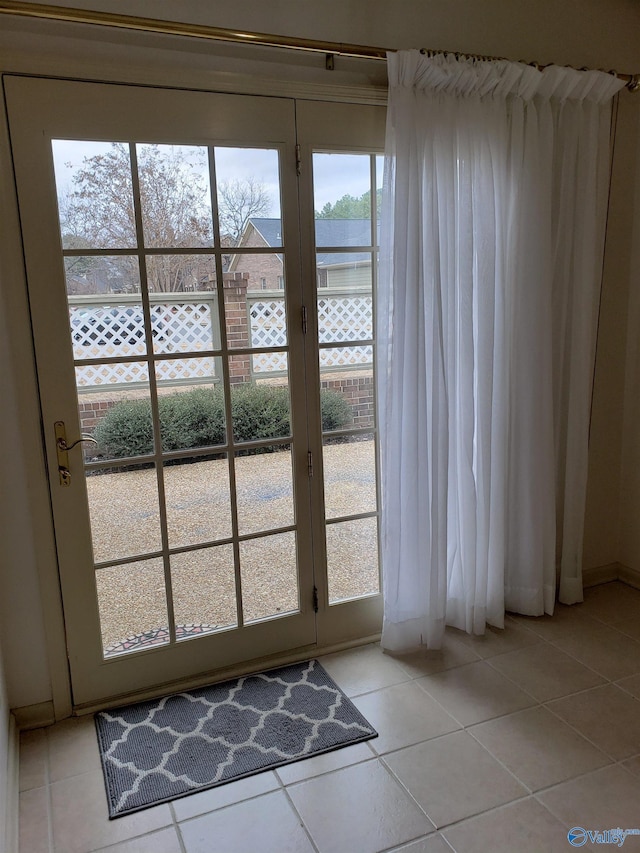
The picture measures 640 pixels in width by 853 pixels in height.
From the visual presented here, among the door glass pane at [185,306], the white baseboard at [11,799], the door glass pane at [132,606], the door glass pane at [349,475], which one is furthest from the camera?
the door glass pane at [349,475]

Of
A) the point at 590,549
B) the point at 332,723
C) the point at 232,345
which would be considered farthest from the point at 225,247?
the point at 590,549

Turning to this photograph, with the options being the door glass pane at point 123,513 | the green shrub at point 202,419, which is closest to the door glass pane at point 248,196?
the green shrub at point 202,419

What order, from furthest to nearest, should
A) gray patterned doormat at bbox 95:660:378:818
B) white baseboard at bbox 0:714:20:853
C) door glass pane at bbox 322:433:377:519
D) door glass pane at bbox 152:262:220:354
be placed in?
door glass pane at bbox 322:433:377:519
door glass pane at bbox 152:262:220:354
gray patterned doormat at bbox 95:660:378:818
white baseboard at bbox 0:714:20:853

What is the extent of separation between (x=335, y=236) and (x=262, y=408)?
0.72 meters

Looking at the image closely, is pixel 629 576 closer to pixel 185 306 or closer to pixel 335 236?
pixel 335 236

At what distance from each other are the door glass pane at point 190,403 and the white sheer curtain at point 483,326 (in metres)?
0.64

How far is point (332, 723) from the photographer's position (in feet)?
7.24

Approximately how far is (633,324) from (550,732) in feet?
6.29

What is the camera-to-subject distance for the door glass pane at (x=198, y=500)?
92.2 inches

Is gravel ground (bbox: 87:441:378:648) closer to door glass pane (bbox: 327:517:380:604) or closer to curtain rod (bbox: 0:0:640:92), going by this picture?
door glass pane (bbox: 327:517:380:604)

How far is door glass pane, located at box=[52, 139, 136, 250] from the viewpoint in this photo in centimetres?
205

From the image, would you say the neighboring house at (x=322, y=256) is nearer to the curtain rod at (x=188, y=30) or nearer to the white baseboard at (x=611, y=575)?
the curtain rod at (x=188, y=30)

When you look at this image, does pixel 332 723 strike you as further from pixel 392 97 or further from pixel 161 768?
pixel 392 97

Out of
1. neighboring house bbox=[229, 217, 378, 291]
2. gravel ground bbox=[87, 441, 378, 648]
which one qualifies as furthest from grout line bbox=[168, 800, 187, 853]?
neighboring house bbox=[229, 217, 378, 291]
